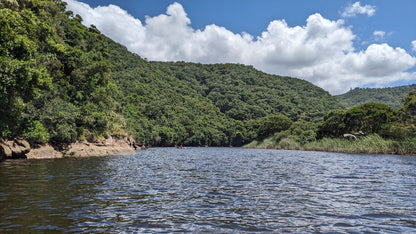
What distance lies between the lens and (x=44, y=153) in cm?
3619

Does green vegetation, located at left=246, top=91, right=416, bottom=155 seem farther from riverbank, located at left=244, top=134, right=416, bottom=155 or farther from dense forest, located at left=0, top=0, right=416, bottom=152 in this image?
dense forest, located at left=0, top=0, right=416, bottom=152

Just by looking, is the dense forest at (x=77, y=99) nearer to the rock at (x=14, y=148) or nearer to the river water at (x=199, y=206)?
the rock at (x=14, y=148)

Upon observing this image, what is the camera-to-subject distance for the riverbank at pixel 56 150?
30578 millimetres

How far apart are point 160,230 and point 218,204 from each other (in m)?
4.24

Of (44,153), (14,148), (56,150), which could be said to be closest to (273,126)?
(56,150)

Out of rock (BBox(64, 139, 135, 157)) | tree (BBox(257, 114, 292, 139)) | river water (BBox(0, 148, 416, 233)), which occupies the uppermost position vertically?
tree (BBox(257, 114, 292, 139))

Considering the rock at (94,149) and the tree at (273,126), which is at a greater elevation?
the tree at (273,126)

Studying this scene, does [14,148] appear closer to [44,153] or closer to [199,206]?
[44,153]

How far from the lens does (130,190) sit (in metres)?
15.4

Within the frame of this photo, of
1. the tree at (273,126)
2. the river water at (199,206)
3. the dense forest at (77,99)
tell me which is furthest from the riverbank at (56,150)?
the tree at (273,126)

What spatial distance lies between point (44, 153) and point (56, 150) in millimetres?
2509

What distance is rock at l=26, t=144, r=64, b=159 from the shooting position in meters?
34.3

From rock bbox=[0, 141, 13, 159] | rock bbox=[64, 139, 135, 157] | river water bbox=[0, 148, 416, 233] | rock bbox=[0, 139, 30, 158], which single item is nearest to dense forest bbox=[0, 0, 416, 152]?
rock bbox=[0, 139, 30, 158]

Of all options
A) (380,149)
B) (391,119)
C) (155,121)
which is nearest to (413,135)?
(380,149)
